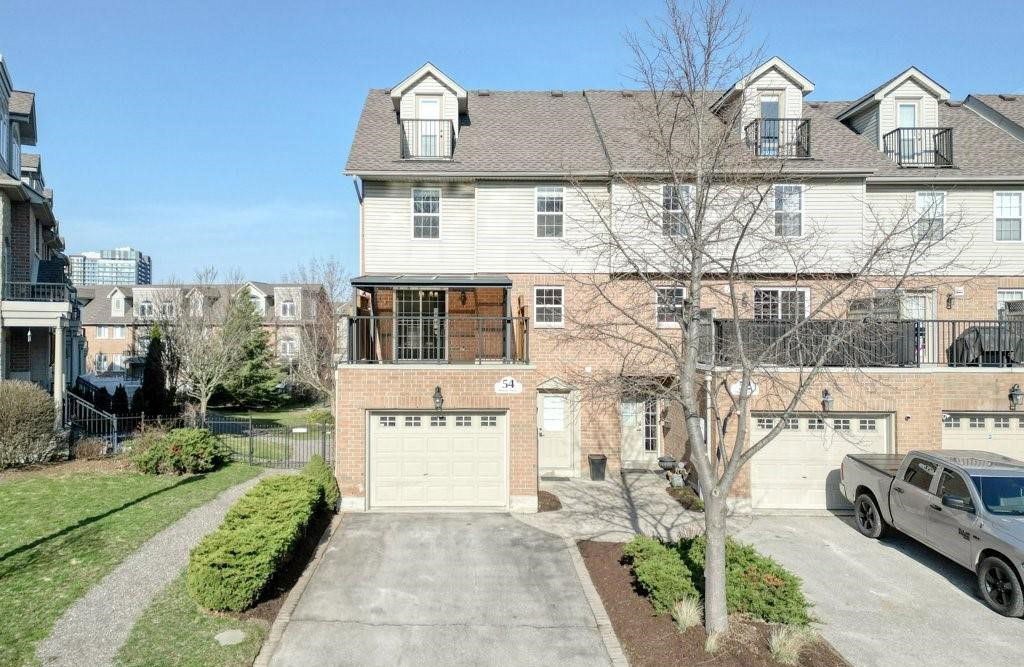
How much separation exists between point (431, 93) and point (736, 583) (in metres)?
15.6

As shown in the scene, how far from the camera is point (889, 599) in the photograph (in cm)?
904

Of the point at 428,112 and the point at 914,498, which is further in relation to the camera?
the point at 428,112

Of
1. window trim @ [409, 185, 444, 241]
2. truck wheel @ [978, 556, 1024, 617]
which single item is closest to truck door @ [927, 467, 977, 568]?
truck wheel @ [978, 556, 1024, 617]

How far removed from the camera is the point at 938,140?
1794 cm

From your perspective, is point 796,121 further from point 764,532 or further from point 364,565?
point 364,565

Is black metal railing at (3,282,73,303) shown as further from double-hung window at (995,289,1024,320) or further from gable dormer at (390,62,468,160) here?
double-hung window at (995,289,1024,320)

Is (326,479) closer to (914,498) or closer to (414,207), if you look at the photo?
(414,207)

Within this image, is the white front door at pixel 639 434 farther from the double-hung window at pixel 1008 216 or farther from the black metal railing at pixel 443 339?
the double-hung window at pixel 1008 216

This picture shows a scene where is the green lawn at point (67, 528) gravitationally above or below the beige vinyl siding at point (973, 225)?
below

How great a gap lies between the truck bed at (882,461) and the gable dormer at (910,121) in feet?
32.4

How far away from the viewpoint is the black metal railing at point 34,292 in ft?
59.6

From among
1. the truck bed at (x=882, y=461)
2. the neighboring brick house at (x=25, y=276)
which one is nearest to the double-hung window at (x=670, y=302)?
the truck bed at (x=882, y=461)

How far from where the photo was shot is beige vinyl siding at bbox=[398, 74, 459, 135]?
18078 mm

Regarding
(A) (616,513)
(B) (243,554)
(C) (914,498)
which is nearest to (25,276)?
(B) (243,554)
